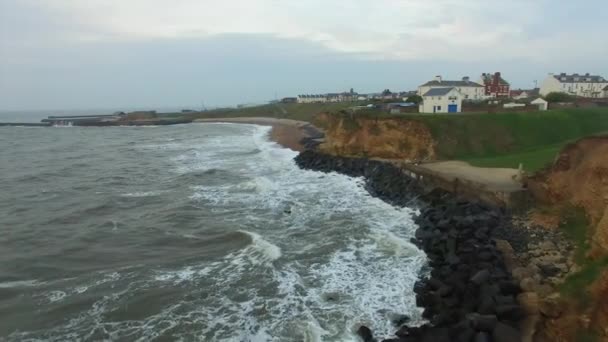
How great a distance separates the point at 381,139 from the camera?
1458 inches

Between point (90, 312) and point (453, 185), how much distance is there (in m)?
18.1

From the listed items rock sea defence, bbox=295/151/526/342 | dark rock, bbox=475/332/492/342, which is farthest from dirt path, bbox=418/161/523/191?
dark rock, bbox=475/332/492/342

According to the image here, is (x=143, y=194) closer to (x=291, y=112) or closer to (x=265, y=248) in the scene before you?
(x=265, y=248)

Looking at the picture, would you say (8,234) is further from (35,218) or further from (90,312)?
(90,312)

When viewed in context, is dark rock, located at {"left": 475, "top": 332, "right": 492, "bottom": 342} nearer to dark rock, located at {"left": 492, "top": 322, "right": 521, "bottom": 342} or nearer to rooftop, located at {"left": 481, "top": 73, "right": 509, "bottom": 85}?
dark rock, located at {"left": 492, "top": 322, "right": 521, "bottom": 342}

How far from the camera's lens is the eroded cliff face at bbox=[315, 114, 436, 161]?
34.4m

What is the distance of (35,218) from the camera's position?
865 inches

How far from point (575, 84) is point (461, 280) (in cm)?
8628

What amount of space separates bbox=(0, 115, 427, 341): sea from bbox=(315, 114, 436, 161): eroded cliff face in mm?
8095

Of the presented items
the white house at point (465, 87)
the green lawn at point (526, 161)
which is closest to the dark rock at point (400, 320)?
the green lawn at point (526, 161)

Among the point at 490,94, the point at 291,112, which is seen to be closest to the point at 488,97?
the point at 490,94

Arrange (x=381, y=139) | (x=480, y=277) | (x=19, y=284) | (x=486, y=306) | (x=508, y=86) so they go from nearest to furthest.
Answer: (x=486, y=306) → (x=480, y=277) → (x=19, y=284) → (x=381, y=139) → (x=508, y=86)

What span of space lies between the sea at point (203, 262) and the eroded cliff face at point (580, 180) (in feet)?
19.5

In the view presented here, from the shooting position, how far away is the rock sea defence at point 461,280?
10305 millimetres
